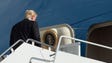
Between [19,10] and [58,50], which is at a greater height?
[19,10]

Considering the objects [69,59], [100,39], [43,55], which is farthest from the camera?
[100,39]

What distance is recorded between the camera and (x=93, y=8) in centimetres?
1098

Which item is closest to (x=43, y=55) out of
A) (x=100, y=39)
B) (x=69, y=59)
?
(x=69, y=59)

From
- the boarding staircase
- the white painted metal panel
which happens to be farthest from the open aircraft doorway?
the white painted metal panel

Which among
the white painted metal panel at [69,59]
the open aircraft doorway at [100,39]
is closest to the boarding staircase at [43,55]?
the white painted metal panel at [69,59]

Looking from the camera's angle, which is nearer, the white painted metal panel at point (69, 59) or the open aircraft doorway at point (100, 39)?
the white painted metal panel at point (69, 59)

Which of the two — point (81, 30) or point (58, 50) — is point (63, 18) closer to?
point (81, 30)

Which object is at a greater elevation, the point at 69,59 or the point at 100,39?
the point at 100,39

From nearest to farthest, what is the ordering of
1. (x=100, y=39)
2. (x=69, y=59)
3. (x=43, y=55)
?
(x=69, y=59) < (x=43, y=55) < (x=100, y=39)

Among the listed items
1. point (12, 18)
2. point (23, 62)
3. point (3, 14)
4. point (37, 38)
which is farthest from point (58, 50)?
point (3, 14)

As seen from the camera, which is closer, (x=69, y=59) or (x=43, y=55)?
(x=69, y=59)

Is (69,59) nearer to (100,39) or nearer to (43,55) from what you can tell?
(43,55)

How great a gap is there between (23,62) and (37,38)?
1091mm

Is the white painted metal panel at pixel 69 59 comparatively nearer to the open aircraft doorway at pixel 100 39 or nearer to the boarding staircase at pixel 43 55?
the boarding staircase at pixel 43 55
